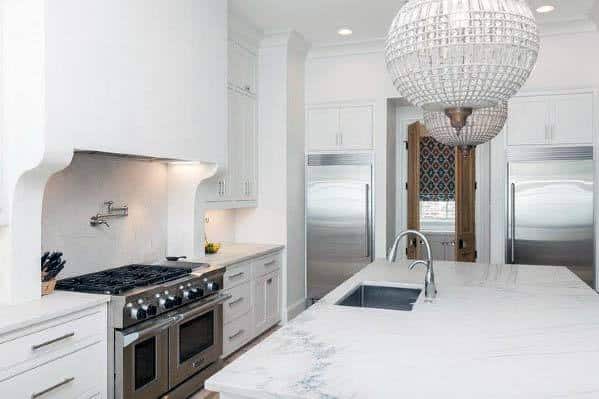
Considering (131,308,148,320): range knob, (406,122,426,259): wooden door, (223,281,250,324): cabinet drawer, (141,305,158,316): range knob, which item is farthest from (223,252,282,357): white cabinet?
(406,122,426,259): wooden door

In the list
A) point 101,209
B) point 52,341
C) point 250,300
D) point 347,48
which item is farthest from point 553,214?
point 52,341

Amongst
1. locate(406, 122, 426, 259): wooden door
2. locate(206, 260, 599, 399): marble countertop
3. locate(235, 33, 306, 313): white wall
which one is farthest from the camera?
locate(406, 122, 426, 259): wooden door

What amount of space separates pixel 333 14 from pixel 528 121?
82.0 inches

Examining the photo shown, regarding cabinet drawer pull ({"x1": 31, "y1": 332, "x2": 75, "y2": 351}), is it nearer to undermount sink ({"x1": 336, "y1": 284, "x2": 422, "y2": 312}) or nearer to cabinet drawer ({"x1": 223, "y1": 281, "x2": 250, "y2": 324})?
undermount sink ({"x1": 336, "y1": 284, "x2": 422, "y2": 312})

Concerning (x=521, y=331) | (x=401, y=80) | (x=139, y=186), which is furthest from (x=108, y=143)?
(x=521, y=331)

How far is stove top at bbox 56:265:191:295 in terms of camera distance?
2.78 meters

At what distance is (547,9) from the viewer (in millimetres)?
4383

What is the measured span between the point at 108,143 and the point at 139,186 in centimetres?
104

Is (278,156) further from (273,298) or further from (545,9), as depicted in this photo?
(545,9)

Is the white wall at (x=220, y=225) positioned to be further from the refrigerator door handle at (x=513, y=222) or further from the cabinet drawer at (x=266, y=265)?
the refrigerator door handle at (x=513, y=222)

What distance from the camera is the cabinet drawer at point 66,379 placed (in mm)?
2181

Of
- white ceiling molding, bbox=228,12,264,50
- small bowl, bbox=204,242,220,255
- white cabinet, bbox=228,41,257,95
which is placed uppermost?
white ceiling molding, bbox=228,12,264,50

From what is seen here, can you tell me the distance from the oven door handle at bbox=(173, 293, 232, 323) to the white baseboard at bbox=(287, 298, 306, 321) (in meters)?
1.42

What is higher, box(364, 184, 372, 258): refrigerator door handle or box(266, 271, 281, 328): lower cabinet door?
box(364, 184, 372, 258): refrigerator door handle
